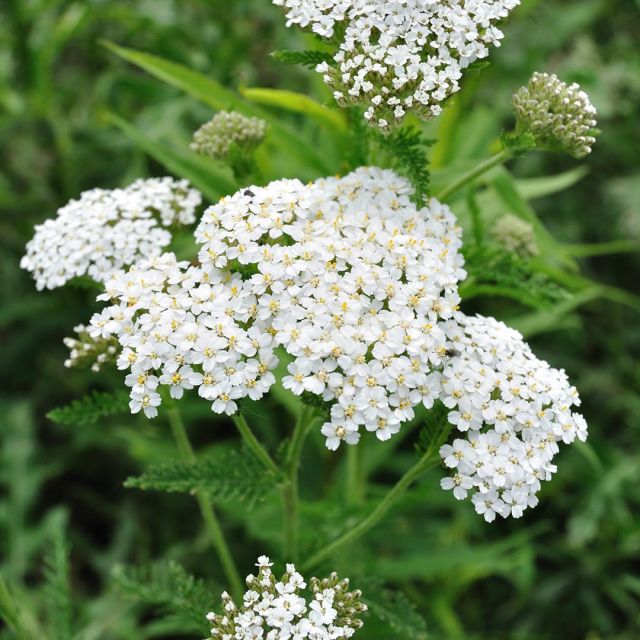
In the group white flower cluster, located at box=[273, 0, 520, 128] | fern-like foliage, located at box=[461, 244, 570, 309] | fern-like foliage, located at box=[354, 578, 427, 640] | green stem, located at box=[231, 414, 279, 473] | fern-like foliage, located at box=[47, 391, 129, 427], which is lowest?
fern-like foliage, located at box=[354, 578, 427, 640]

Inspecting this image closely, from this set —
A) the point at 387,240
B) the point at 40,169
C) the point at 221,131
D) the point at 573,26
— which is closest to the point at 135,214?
the point at 221,131

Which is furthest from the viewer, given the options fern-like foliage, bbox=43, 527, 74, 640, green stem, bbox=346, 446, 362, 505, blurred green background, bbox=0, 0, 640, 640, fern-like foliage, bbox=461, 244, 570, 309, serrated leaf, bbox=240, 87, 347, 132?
blurred green background, bbox=0, 0, 640, 640

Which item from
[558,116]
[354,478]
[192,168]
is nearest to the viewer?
[558,116]

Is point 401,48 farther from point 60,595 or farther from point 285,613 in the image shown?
point 60,595

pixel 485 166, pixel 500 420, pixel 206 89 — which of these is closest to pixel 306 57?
pixel 485 166

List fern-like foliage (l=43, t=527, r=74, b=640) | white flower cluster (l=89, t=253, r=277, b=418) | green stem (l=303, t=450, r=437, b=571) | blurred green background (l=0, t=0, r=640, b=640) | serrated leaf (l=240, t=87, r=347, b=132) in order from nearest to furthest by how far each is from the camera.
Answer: white flower cluster (l=89, t=253, r=277, b=418) < green stem (l=303, t=450, r=437, b=571) < fern-like foliage (l=43, t=527, r=74, b=640) < serrated leaf (l=240, t=87, r=347, b=132) < blurred green background (l=0, t=0, r=640, b=640)

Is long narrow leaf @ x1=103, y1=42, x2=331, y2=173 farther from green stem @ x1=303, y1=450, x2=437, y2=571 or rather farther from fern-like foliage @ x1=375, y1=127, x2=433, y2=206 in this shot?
green stem @ x1=303, y1=450, x2=437, y2=571

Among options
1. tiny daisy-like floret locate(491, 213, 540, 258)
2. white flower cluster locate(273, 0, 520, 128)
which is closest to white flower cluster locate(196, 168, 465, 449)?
white flower cluster locate(273, 0, 520, 128)

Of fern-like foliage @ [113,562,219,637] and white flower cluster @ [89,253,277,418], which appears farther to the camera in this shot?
fern-like foliage @ [113,562,219,637]
